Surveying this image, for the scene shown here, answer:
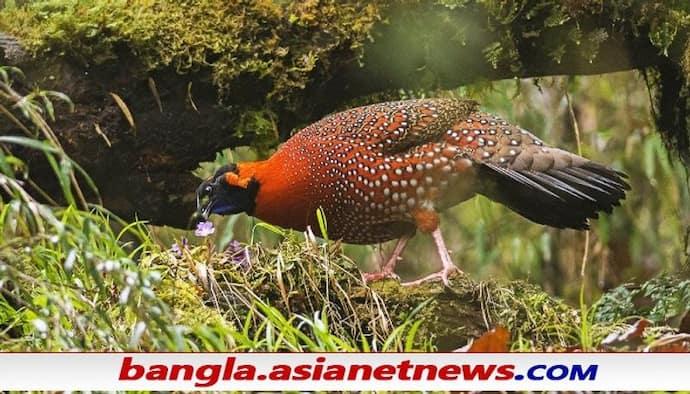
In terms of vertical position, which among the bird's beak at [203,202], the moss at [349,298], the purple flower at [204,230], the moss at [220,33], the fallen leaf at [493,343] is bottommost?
the moss at [349,298]

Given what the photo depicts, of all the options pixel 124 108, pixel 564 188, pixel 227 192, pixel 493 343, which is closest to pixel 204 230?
pixel 227 192

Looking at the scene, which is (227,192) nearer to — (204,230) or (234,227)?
(204,230)

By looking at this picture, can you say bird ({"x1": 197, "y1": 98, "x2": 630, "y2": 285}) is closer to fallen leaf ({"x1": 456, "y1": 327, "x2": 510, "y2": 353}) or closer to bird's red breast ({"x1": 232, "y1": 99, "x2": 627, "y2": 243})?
bird's red breast ({"x1": 232, "y1": 99, "x2": 627, "y2": 243})

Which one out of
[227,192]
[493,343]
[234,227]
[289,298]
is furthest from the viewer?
[234,227]

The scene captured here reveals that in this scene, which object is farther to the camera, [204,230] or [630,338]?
[204,230]

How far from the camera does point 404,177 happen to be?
2846 millimetres

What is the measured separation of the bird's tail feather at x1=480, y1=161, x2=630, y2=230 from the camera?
2799 mm

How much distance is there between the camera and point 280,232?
2.86 metres

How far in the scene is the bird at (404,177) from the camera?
282 centimetres

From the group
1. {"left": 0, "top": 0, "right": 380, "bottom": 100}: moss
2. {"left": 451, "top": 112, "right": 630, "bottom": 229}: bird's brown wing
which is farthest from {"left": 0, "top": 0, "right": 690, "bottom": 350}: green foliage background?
{"left": 451, "top": 112, "right": 630, "bottom": 229}: bird's brown wing

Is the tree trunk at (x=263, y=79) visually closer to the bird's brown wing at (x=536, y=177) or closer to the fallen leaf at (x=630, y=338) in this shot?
the bird's brown wing at (x=536, y=177)

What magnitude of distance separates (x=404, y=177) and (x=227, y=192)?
516 mm

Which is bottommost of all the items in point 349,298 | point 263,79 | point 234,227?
point 234,227

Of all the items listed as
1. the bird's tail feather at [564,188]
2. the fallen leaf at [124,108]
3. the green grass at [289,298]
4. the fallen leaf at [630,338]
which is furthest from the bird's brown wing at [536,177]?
the fallen leaf at [124,108]
